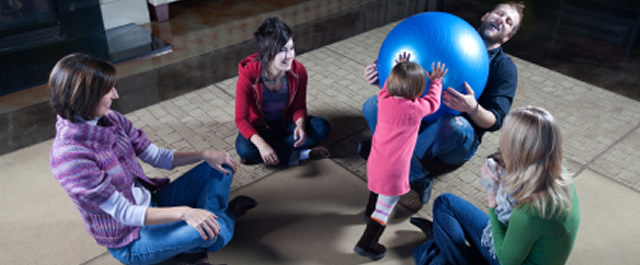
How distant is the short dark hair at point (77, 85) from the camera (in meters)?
1.37

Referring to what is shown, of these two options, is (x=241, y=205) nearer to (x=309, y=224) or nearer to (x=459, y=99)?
(x=309, y=224)

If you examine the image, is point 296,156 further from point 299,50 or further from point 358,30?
point 358,30

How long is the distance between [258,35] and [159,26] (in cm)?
238

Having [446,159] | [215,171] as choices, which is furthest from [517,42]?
[215,171]

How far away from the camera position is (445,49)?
1.82 metres

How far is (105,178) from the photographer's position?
1.46 meters

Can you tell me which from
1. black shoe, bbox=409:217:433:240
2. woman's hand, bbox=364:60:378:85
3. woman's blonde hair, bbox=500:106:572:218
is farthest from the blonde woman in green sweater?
woman's hand, bbox=364:60:378:85

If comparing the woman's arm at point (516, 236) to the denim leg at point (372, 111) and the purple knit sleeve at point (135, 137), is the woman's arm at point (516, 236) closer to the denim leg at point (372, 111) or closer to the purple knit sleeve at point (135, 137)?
the denim leg at point (372, 111)

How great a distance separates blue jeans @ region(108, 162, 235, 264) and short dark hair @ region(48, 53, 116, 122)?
46cm

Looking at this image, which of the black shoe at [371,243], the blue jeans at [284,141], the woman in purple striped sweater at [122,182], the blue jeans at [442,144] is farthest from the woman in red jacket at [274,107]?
the black shoe at [371,243]

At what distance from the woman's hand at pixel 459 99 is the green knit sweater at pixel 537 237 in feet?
1.96

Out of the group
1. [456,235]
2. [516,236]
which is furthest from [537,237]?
[456,235]

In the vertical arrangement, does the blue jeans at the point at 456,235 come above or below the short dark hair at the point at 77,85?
below

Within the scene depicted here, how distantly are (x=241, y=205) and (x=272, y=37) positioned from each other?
70 centimetres
